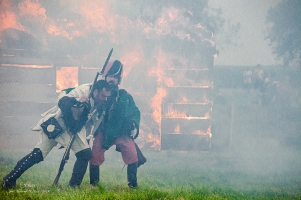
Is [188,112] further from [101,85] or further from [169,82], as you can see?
[101,85]

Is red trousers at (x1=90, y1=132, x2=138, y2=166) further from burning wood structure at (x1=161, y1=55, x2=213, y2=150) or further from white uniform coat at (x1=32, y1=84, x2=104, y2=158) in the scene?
burning wood structure at (x1=161, y1=55, x2=213, y2=150)

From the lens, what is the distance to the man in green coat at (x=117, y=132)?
5.69m

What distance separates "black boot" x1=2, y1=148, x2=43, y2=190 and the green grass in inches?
6.5

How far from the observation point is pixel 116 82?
19.7 ft

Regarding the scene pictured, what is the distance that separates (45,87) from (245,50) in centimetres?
1303

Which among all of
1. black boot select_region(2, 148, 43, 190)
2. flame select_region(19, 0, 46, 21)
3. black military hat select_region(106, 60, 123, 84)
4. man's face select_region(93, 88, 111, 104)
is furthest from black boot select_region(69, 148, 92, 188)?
flame select_region(19, 0, 46, 21)

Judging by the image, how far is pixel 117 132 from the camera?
571cm

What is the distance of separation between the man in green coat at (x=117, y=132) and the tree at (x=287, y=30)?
1632 cm

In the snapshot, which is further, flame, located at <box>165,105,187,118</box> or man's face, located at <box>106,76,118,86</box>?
flame, located at <box>165,105,187,118</box>

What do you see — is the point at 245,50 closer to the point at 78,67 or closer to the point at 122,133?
the point at 78,67

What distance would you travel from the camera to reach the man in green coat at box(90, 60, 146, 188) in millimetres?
5688

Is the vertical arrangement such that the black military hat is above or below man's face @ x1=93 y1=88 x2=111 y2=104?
above

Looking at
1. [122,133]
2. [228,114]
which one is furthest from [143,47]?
[122,133]

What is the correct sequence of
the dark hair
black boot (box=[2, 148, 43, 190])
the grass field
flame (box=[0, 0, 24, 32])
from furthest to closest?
flame (box=[0, 0, 24, 32]), the grass field, the dark hair, black boot (box=[2, 148, 43, 190])
